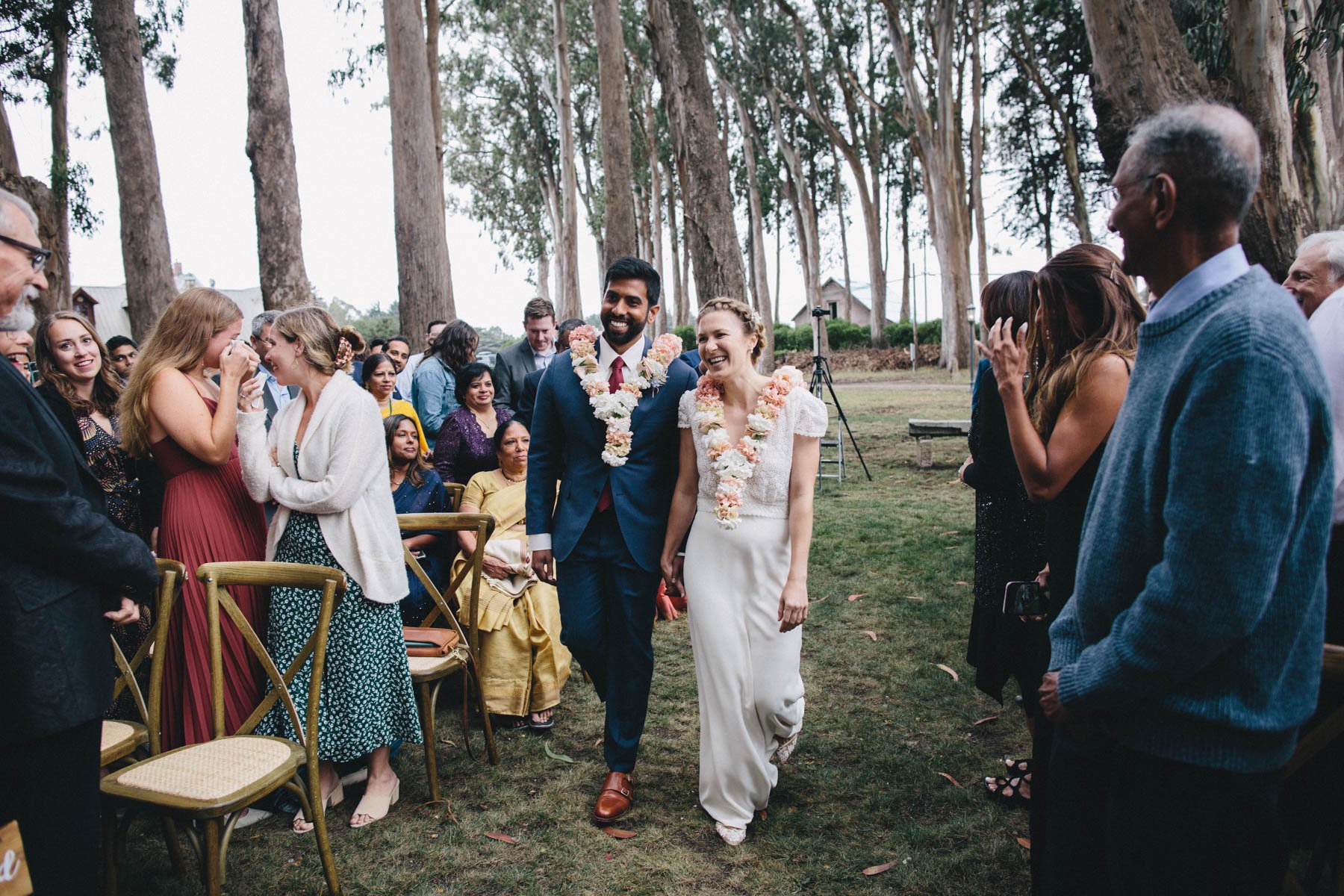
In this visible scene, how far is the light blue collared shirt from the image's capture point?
1541mm

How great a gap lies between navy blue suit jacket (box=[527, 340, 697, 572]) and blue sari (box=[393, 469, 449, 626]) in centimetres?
137

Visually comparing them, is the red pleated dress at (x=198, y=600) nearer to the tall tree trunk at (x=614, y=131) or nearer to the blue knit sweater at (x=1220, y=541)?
the blue knit sweater at (x=1220, y=541)

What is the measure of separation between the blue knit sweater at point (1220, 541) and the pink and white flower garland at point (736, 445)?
1.73 metres

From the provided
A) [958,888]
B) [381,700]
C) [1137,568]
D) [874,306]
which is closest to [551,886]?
[381,700]

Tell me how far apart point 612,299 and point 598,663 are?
156 centimetres

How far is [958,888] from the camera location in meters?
2.95

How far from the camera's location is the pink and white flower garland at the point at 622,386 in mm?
3539

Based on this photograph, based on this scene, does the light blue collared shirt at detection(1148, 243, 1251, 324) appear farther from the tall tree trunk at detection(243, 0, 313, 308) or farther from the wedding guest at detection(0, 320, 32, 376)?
the tall tree trunk at detection(243, 0, 313, 308)

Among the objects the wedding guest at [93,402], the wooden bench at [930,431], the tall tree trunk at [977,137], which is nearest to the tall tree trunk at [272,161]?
the wedding guest at [93,402]

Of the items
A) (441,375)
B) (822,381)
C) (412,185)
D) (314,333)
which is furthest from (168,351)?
(822,381)

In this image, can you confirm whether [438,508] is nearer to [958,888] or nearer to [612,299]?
[612,299]

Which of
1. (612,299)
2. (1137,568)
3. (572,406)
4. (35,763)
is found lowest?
(35,763)

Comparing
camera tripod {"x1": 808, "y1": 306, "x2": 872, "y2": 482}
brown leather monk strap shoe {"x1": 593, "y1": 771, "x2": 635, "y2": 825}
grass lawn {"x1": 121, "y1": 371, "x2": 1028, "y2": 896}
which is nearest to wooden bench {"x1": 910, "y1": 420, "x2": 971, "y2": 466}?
camera tripod {"x1": 808, "y1": 306, "x2": 872, "y2": 482}

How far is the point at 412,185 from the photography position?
10.6 metres
